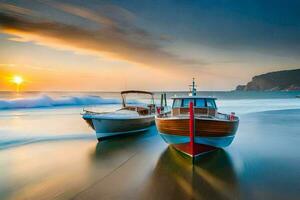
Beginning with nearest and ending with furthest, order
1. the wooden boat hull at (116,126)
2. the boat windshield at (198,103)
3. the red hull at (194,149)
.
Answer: the red hull at (194,149), the boat windshield at (198,103), the wooden boat hull at (116,126)

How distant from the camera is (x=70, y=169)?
1048cm

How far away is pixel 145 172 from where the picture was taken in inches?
398

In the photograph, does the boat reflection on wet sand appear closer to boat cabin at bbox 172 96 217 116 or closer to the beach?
the beach

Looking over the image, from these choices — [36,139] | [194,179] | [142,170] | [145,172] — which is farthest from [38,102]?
[194,179]

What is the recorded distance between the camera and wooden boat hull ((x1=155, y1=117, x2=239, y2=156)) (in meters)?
11.2

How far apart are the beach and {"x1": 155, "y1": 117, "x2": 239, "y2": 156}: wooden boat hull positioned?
23.3 inches

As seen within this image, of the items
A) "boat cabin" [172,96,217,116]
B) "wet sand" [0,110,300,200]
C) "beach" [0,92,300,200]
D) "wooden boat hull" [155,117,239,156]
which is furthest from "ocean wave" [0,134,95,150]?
"wooden boat hull" [155,117,239,156]

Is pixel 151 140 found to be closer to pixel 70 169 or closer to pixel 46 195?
pixel 70 169

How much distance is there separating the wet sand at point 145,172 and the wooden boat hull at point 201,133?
61 centimetres

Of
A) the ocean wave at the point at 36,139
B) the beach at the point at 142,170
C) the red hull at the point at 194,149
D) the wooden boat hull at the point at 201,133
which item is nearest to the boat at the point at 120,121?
the beach at the point at 142,170

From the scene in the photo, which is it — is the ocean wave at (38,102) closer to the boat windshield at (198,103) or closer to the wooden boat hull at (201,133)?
the boat windshield at (198,103)

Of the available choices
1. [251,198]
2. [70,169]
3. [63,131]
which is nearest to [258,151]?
[251,198]

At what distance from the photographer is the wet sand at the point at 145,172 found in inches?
309

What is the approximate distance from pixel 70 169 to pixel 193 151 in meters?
5.36
